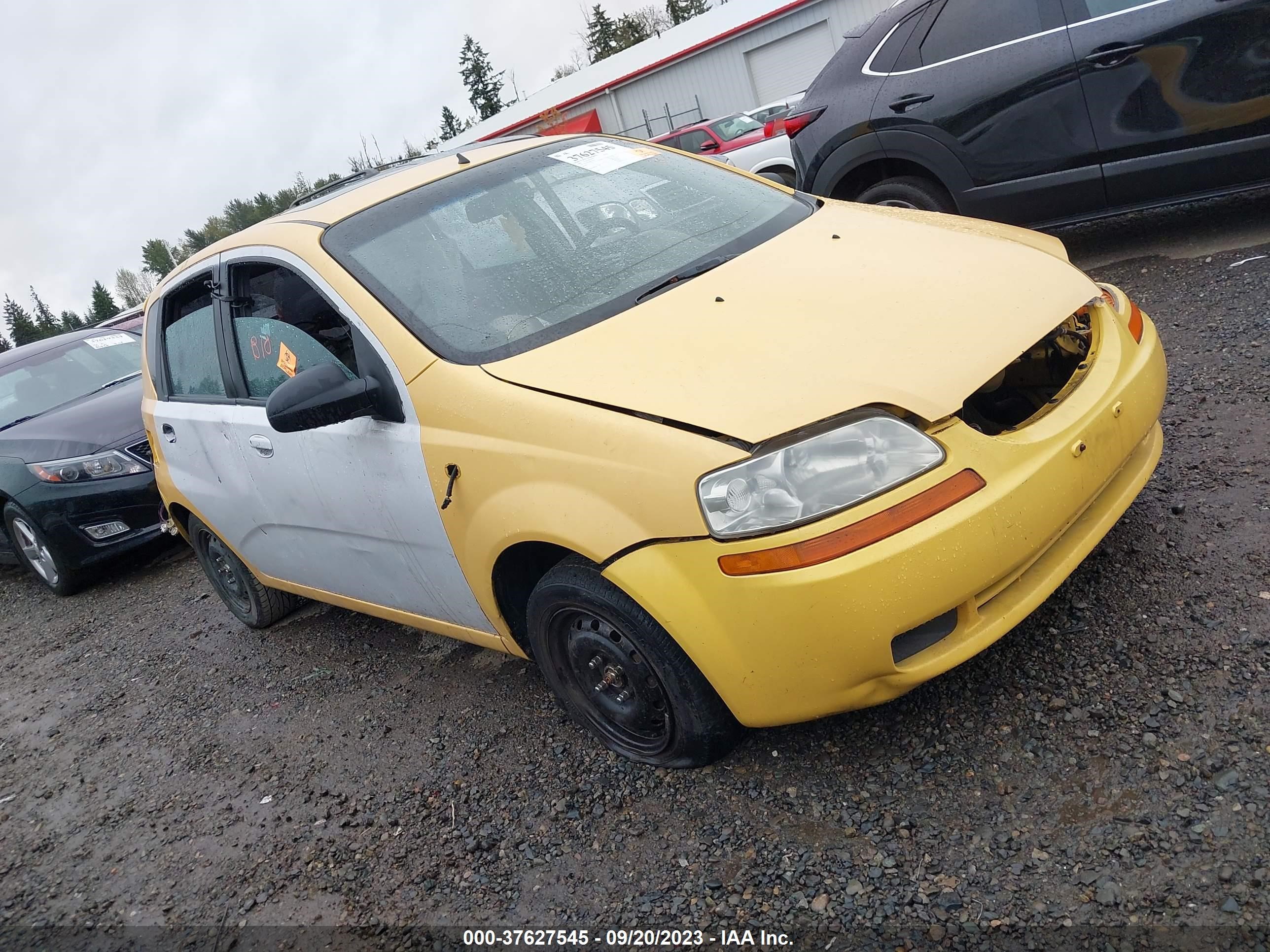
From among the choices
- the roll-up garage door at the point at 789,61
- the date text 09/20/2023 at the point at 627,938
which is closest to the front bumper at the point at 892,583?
the date text 09/20/2023 at the point at 627,938

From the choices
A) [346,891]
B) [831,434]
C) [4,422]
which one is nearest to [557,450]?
[831,434]

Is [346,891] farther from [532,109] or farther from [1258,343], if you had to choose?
[532,109]

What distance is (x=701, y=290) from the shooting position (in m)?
2.71

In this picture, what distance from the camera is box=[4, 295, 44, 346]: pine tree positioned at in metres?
82.2

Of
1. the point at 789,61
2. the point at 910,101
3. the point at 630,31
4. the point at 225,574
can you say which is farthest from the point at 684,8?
the point at 225,574

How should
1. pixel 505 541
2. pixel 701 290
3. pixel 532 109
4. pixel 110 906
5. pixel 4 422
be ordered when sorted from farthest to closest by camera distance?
pixel 532 109, pixel 4 422, pixel 110 906, pixel 701 290, pixel 505 541

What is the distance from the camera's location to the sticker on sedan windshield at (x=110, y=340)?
764 centimetres

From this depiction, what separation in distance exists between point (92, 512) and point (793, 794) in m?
5.19

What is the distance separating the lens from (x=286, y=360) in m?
3.28

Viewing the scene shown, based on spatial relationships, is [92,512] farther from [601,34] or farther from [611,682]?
[601,34]

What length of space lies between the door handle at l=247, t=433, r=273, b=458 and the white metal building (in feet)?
77.9

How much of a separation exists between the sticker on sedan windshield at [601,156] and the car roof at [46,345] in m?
5.47

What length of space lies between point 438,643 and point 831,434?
7.74 feet

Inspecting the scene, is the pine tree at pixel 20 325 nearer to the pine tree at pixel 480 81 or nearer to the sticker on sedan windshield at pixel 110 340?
the pine tree at pixel 480 81
